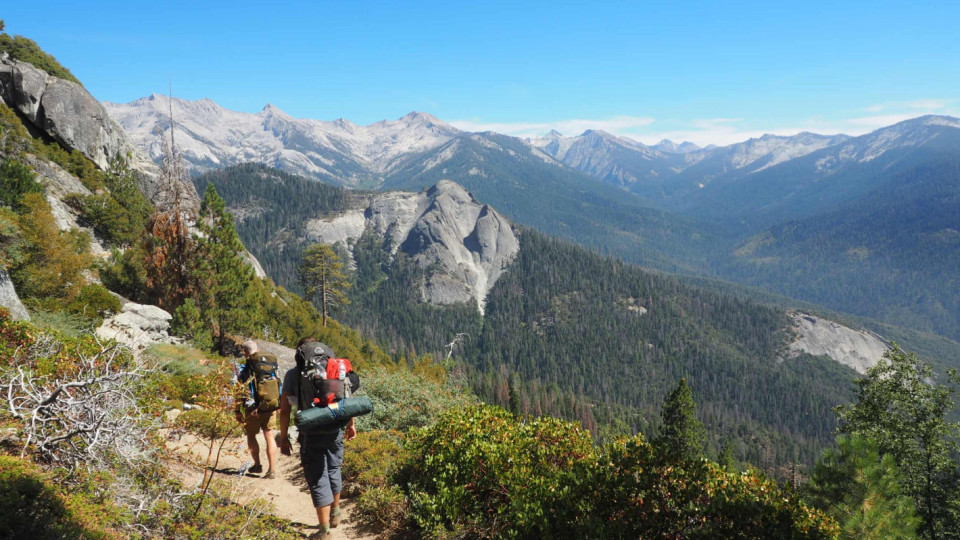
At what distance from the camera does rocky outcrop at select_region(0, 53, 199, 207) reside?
127ft

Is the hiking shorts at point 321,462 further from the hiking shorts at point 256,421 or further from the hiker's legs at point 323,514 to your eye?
the hiking shorts at point 256,421

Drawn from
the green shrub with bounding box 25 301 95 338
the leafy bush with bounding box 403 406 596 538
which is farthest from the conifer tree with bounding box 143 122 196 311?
the leafy bush with bounding box 403 406 596 538

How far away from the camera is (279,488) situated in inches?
381

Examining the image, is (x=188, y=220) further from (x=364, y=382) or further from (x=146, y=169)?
(x=146, y=169)

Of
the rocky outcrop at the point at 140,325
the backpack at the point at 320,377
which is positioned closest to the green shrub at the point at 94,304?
the rocky outcrop at the point at 140,325

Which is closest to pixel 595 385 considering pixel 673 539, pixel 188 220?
pixel 188 220

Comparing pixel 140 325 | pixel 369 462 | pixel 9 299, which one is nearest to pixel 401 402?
pixel 369 462

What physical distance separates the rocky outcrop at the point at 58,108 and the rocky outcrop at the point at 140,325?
1909 centimetres

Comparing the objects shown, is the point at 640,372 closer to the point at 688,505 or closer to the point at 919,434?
the point at 919,434

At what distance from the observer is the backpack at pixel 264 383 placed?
9125 mm

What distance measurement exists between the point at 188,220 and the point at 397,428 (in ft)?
66.7

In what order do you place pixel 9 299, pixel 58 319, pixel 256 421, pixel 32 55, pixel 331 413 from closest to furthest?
1. pixel 331 413
2. pixel 256 421
3. pixel 9 299
4. pixel 58 319
5. pixel 32 55

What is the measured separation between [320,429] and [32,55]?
58.7 metres

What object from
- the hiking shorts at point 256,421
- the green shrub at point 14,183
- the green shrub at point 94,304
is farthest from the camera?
the green shrub at point 14,183
